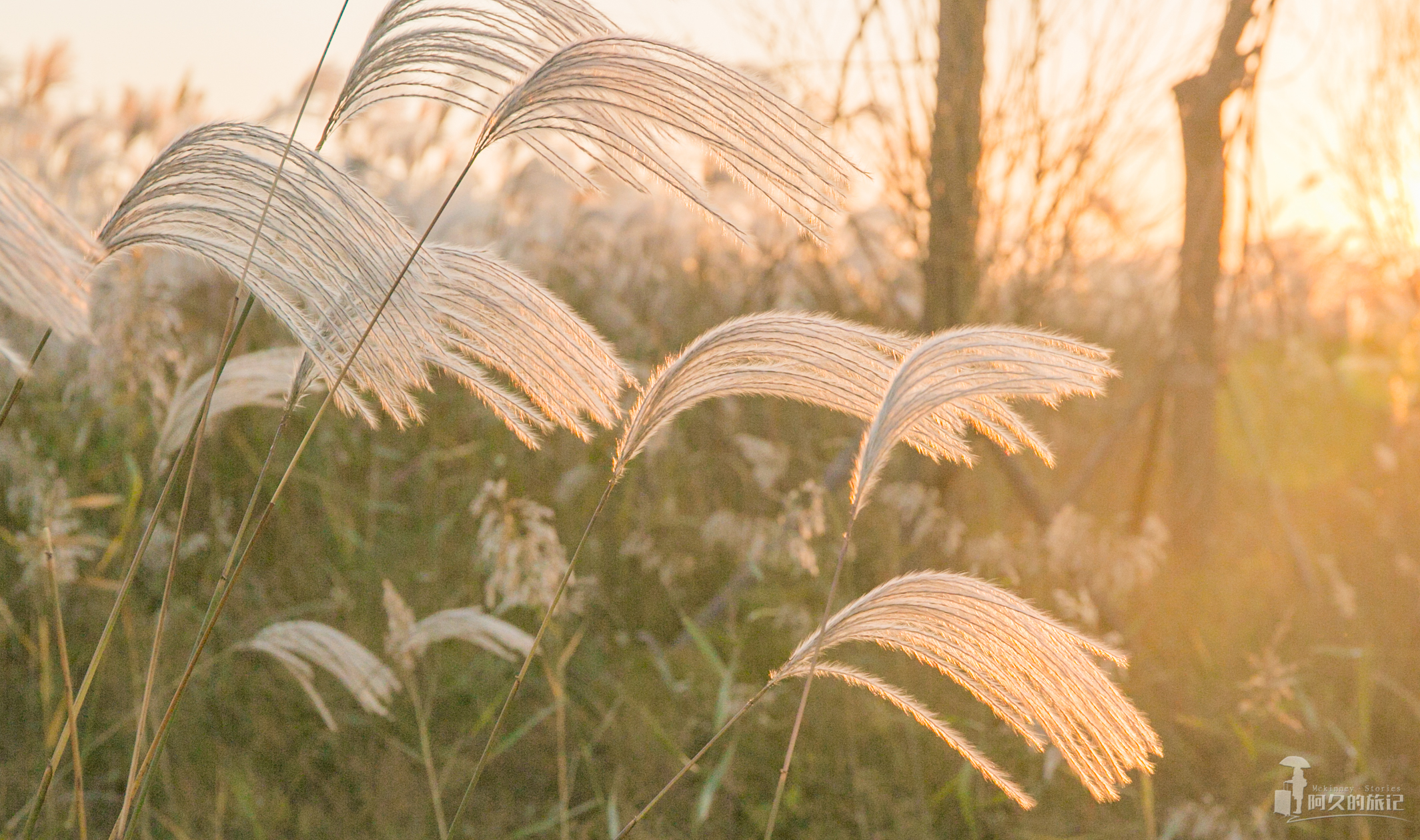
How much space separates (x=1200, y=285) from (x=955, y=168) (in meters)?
1.16

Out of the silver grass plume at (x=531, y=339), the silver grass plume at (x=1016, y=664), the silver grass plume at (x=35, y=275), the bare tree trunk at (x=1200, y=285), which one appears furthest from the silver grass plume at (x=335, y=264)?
the bare tree trunk at (x=1200, y=285)

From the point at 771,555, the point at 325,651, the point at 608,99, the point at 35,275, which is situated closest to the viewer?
the point at 35,275

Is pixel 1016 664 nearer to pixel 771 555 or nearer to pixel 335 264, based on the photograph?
pixel 335 264

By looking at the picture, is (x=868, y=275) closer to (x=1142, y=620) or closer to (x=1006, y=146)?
(x=1006, y=146)

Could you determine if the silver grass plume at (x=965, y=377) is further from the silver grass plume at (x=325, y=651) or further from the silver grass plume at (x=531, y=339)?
the silver grass plume at (x=325, y=651)

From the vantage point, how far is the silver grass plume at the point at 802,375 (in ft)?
3.13

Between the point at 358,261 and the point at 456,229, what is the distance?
4.24 m

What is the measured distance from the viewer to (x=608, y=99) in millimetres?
871

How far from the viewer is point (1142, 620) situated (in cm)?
309

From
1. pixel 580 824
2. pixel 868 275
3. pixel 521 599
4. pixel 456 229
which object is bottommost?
pixel 580 824

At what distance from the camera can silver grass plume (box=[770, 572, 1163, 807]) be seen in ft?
2.95

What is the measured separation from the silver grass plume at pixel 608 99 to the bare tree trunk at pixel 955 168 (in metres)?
2.03

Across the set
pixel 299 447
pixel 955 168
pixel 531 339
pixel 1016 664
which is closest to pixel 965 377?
pixel 1016 664

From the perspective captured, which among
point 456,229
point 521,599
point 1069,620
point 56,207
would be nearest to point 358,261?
point 56,207
